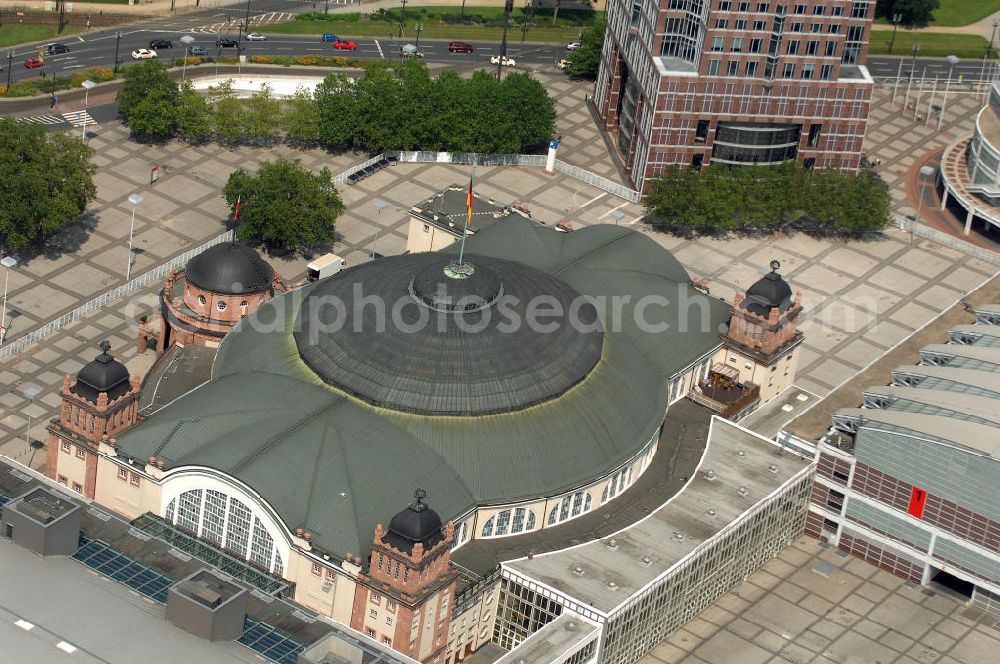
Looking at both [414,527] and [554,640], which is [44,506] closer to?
[414,527]

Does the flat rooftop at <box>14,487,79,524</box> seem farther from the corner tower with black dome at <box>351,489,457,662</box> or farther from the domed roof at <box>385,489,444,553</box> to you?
the domed roof at <box>385,489,444,553</box>

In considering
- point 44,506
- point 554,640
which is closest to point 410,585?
point 554,640

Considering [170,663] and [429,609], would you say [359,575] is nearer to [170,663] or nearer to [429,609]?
[429,609]

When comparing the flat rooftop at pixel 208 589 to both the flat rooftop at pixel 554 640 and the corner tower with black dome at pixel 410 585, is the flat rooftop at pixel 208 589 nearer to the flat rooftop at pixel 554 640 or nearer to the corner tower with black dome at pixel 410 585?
the corner tower with black dome at pixel 410 585

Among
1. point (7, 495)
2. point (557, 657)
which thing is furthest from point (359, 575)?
point (7, 495)

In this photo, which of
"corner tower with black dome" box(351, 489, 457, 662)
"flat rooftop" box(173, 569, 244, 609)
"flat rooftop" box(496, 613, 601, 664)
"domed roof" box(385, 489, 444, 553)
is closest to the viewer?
"flat rooftop" box(173, 569, 244, 609)

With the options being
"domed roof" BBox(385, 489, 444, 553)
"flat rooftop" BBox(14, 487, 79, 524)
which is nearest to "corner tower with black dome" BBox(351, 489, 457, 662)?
"domed roof" BBox(385, 489, 444, 553)

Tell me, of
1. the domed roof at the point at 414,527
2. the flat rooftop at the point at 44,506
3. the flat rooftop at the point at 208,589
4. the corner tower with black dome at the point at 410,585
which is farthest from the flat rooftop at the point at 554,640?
the flat rooftop at the point at 44,506
